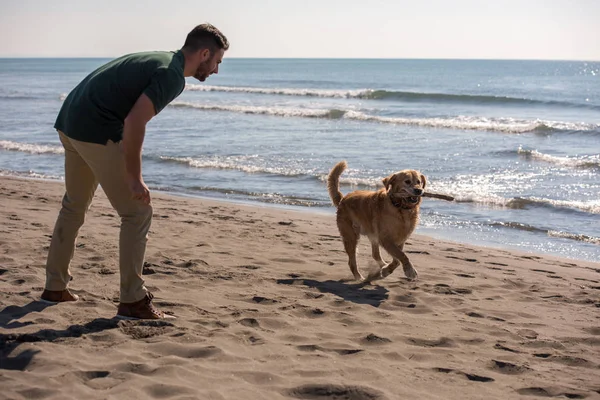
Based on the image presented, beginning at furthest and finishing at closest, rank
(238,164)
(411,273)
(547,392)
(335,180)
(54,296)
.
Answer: (238,164), (335,180), (411,273), (54,296), (547,392)

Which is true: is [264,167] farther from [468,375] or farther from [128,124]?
[468,375]

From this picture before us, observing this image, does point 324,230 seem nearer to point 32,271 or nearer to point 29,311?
point 32,271

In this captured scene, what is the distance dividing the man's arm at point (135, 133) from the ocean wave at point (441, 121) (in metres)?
17.7

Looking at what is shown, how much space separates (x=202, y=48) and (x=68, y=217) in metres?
1.37

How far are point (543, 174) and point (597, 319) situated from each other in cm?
817

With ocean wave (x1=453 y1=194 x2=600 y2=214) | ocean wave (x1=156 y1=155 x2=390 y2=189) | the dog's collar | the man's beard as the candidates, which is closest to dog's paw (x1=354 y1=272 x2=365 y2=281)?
the dog's collar

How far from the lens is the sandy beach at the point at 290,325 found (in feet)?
11.0

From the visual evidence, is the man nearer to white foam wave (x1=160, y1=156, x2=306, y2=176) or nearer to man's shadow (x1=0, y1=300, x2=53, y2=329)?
man's shadow (x1=0, y1=300, x2=53, y2=329)

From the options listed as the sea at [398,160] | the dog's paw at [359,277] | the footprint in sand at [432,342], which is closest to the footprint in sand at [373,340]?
the footprint in sand at [432,342]

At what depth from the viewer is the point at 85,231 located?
679cm

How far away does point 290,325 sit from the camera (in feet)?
14.1

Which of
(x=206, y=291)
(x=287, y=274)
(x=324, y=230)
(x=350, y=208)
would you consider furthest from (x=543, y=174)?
(x=206, y=291)

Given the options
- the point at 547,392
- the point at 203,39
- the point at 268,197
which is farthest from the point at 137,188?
the point at 268,197

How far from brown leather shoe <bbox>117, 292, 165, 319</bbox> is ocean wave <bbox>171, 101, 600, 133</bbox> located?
17.4 m
